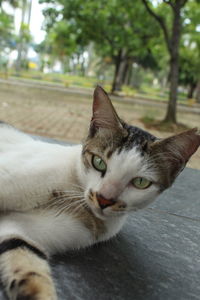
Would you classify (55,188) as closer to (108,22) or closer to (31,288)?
(31,288)

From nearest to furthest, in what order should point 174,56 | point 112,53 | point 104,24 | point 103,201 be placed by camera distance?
point 103,201 < point 174,56 < point 104,24 < point 112,53

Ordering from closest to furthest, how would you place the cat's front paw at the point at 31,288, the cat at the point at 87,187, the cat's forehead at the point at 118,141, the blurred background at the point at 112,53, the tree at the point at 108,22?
the cat's front paw at the point at 31,288 < the cat at the point at 87,187 < the cat's forehead at the point at 118,141 < the blurred background at the point at 112,53 < the tree at the point at 108,22

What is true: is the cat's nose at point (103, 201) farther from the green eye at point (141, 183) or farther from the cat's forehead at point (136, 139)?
the cat's forehead at point (136, 139)

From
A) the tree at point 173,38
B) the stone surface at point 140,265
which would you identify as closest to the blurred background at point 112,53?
the tree at point 173,38

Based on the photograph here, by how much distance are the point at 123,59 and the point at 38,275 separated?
17331mm

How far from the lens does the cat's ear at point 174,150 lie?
1.36m

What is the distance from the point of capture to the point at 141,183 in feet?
4.39

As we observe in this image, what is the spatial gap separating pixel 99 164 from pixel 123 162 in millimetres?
121

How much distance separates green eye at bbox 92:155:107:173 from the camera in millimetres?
1355

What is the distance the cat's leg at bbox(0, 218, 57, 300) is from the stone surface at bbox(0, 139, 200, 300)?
52 millimetres

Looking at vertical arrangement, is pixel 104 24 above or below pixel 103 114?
above

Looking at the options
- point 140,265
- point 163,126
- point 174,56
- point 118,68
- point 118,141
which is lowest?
point 163,126

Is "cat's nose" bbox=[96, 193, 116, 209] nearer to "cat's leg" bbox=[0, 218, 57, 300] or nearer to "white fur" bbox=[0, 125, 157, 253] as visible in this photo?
"white fur" bbox=[0, 125, 157, 253]

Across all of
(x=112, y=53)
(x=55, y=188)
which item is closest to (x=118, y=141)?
(x=55, y=188)
